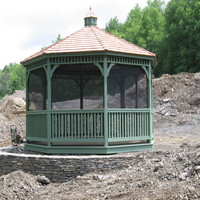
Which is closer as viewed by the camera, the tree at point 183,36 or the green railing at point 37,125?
the green railing at point 37,125

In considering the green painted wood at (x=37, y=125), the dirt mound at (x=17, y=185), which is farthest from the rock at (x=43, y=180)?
the green painted wood at (x=37, y=125)

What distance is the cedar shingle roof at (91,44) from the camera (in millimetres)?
11531

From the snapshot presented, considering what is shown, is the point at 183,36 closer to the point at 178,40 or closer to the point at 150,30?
the point at 178,40

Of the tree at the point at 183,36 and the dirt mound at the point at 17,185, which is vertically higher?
the tree at the point at 183,36

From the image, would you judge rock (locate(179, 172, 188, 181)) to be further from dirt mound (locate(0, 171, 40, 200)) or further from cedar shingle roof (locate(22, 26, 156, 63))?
cedar shingle roof (locate(22, 26, 156, 63))

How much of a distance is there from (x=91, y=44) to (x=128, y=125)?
109 inches

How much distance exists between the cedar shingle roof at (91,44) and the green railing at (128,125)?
188 centimetres

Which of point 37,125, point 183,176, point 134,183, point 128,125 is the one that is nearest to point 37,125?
point 37,125

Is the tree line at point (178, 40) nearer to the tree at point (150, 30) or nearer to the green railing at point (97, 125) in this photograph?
the tree at point (150, 30)

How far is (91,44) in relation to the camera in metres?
11.9

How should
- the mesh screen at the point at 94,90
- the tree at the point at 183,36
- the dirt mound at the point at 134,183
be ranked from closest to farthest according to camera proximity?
the dirt mound at the point at 134,183, the mesh screen at the point at 94,90, the tree at the point at 183,36

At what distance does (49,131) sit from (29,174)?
56.8 inches

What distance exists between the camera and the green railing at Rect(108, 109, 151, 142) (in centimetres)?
1150

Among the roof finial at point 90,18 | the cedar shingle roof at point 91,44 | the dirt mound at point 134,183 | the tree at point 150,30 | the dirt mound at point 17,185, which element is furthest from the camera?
the tree at point 150,30
